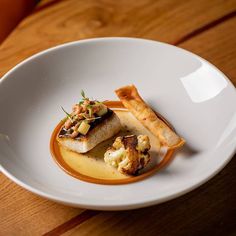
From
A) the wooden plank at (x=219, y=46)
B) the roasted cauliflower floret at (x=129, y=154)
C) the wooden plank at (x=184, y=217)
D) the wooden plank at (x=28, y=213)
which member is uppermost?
the wooden plank at (x=28, y=213)

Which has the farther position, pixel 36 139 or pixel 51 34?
pixel 51 34

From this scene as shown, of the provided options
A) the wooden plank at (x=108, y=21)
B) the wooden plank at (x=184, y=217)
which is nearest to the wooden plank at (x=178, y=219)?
the wooden plank at (x=184, y=217)

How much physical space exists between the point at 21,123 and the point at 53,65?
0.26 m

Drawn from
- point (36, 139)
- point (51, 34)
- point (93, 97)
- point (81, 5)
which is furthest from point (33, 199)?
point (81, 5)

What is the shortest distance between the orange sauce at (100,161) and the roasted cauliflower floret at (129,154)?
0.02 m

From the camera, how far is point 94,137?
1.35m

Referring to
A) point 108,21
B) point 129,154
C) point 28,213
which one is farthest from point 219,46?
point 28,213

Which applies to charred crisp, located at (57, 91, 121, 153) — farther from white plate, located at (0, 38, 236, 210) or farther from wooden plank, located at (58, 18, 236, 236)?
wooden plank, located at (58, 18, 236, 236)

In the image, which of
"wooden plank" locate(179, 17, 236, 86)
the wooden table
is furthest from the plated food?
"wooden plank" locate(179, 17, 236, 86)

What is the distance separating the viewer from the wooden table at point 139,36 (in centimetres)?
116

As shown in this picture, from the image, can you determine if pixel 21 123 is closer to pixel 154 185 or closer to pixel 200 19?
pixel 154 185

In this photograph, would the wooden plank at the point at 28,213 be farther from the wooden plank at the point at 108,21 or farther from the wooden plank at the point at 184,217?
the wooden plank at the point at 108,21

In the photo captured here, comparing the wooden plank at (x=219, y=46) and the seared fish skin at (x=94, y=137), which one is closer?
the seared fish skin at (x=94, y=137)

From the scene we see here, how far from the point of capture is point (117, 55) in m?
1.66
